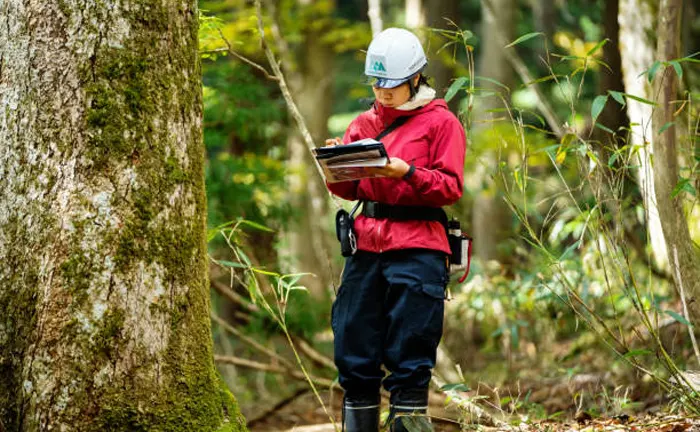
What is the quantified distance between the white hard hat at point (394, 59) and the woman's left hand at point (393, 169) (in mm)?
408

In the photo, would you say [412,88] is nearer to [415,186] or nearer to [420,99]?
[420,99]

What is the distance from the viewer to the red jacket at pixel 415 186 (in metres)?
3.31

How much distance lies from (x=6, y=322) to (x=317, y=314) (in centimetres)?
520

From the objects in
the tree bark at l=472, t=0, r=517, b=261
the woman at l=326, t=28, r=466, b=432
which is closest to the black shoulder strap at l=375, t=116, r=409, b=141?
the woman at l=326, t=28, r=466, b=432

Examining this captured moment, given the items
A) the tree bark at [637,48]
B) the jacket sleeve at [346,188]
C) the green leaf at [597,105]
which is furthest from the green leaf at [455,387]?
the tree bark at [637,48]

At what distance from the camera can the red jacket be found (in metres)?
3.31

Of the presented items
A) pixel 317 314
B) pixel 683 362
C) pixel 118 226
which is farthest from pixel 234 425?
pixel 317 314

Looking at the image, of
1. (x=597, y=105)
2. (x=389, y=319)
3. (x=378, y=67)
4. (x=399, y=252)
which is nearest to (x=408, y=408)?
(x=389, y=319)

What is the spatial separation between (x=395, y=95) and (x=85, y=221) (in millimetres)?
1468

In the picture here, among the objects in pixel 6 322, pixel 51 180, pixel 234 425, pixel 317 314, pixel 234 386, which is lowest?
pixel 234 386

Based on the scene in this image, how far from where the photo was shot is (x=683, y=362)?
5.24 m

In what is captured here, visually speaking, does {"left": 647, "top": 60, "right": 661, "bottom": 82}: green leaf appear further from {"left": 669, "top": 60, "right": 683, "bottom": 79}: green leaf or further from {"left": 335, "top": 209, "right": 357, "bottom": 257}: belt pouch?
{"left": 335, "top": 209, "right": 357, "bottom": 257}: belt pouch

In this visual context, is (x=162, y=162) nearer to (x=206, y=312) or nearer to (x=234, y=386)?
(x=206, y=312)

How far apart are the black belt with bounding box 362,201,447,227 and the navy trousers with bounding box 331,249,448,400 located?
6.0 inches
